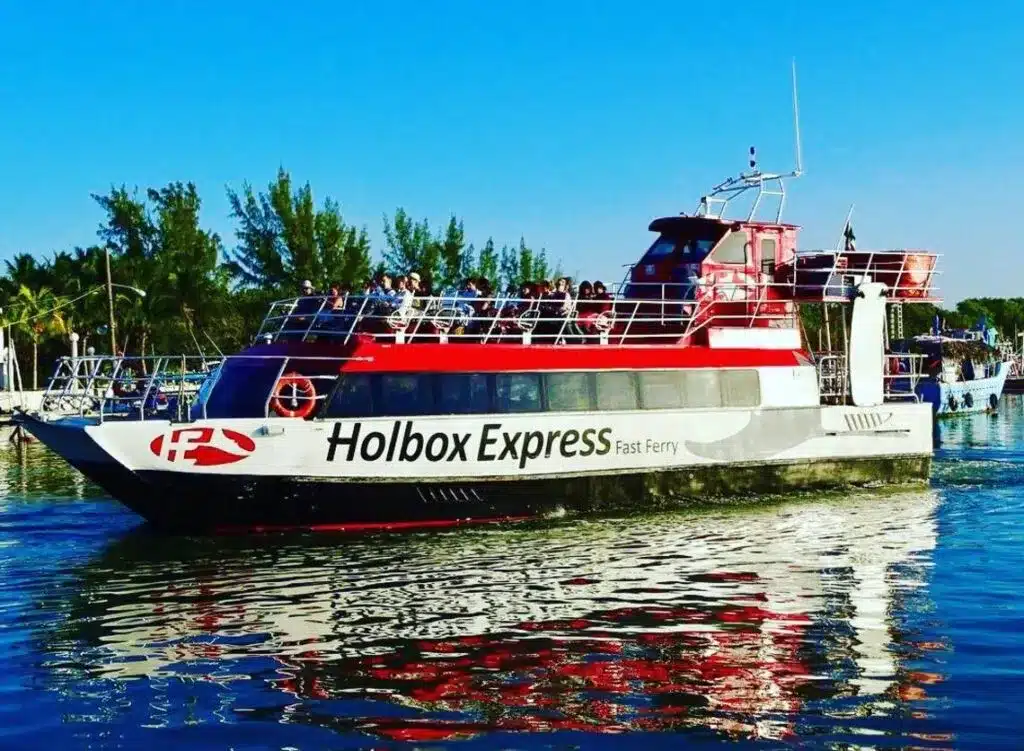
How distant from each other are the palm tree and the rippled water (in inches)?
1486

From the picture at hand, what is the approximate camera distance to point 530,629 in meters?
12.1

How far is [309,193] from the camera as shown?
55188mm

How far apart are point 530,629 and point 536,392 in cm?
723

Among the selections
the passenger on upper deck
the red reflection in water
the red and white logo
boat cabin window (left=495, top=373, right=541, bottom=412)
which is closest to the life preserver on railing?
the red and white logo

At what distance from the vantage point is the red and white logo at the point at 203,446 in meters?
16.5

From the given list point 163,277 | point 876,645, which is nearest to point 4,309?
point 163,277

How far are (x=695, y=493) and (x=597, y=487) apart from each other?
2067mm

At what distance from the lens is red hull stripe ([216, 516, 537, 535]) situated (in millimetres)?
17500

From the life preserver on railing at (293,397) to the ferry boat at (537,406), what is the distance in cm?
3

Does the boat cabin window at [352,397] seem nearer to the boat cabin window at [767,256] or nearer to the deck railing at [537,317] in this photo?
the deck railing at [537,317]

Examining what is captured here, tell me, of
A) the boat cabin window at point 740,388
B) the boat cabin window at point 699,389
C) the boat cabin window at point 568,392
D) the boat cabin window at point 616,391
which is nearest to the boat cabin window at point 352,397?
the boat cabin window at point 568,392

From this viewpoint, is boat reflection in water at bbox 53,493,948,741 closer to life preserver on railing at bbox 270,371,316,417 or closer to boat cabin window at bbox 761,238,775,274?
life preserver on railing at bbox 270,371,316,417

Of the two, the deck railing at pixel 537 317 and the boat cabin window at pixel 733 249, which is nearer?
the deck railing at pixel 537 317

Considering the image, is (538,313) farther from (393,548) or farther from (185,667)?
(185,667)
